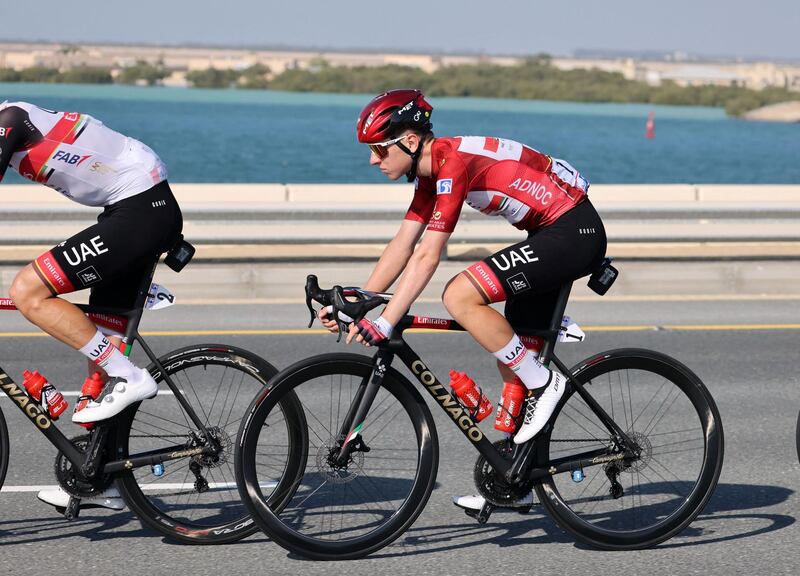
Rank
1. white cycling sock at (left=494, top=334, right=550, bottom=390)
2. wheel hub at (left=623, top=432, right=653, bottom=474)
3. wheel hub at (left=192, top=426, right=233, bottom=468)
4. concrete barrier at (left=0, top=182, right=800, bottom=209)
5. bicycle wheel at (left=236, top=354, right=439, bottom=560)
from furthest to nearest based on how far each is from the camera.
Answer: concrete barrier at (left=0, top=182, right=800, bottom=209)
wheel hub at (left=623, top=432, right=653, bottom=474)
wheel hub at (left=192, top=426, right=233, bottom=468)
white cycling sock at (left=494, top=334, right=550, bottom=390)
bicycle wheel at (left=236, top=354, right=439, bottom=560)

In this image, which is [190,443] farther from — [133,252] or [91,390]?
[133,252]

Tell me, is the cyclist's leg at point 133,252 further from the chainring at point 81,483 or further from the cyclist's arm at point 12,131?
the cyclist's arm at point 12,131

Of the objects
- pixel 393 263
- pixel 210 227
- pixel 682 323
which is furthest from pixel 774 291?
pixel 393 263

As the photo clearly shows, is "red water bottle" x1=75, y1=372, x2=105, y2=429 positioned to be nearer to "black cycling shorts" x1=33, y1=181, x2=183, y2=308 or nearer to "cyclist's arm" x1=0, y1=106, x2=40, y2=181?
"black cycling shorts" x1=33, y1=181, x2=183, y2=308

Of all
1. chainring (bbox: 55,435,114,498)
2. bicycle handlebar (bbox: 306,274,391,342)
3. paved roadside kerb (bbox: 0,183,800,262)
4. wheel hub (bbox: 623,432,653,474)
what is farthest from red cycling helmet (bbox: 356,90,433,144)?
paved roadside kerb (bbox: 0,183,800,262)

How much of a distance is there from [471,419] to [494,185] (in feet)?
3.19

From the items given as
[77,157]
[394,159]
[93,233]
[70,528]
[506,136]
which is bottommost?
[506,136]

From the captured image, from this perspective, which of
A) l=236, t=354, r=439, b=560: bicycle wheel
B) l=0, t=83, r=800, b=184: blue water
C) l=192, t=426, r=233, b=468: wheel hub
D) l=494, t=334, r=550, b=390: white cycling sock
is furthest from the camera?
l=0, t=83, r=800, b=184: blue water

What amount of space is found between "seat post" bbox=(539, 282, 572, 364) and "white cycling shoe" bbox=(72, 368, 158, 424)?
5.33 ft

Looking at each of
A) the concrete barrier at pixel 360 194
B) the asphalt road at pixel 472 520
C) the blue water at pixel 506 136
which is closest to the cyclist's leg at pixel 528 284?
the asphalt road at pixel 472 520

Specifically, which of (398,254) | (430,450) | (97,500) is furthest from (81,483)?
(398,254)

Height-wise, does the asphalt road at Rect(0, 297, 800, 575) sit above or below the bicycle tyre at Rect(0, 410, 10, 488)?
below

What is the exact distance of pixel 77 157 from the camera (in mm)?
5191

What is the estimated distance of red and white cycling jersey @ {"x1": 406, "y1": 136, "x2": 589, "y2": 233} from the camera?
500 cm
